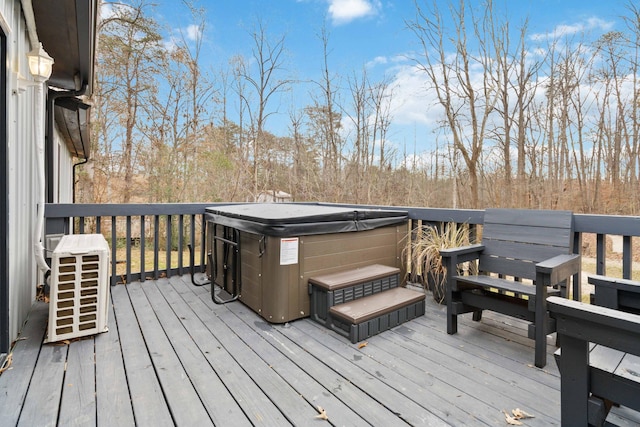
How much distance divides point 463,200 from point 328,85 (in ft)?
14.3

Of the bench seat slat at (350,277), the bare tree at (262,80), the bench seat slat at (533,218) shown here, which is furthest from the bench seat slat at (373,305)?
the bare tree at (262,80)

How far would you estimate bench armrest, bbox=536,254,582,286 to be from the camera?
185 centimetres

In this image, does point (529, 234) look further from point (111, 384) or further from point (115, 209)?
point (115, 209)

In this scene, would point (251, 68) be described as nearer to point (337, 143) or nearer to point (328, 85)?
point (328, 85)

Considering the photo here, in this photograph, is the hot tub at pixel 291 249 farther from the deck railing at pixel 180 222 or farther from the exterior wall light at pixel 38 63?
the exterior wall light at pixel 38 63

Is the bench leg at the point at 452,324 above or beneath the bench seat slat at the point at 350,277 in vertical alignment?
beneath

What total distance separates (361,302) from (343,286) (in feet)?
0.70

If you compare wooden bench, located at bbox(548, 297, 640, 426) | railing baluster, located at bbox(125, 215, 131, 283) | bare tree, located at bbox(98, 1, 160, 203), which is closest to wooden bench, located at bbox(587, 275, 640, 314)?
wooden bench, located at bbox(548, 297, 640, 426)

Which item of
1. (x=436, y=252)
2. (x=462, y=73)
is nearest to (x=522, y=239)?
(x=436, y=252)

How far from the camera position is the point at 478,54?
6477mm

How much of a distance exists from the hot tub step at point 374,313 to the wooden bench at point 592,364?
1303 millimetres

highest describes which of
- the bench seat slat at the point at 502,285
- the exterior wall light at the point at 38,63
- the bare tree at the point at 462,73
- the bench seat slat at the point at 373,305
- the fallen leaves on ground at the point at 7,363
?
the bare tree at the point at 462,73

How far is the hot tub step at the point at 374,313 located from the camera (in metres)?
2.28

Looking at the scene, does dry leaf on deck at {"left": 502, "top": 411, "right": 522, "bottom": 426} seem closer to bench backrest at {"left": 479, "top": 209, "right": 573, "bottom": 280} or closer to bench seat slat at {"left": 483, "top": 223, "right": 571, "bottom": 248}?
bench backrest at {"left": 479, "top": 209, "right": 573, "bottom": 280}
